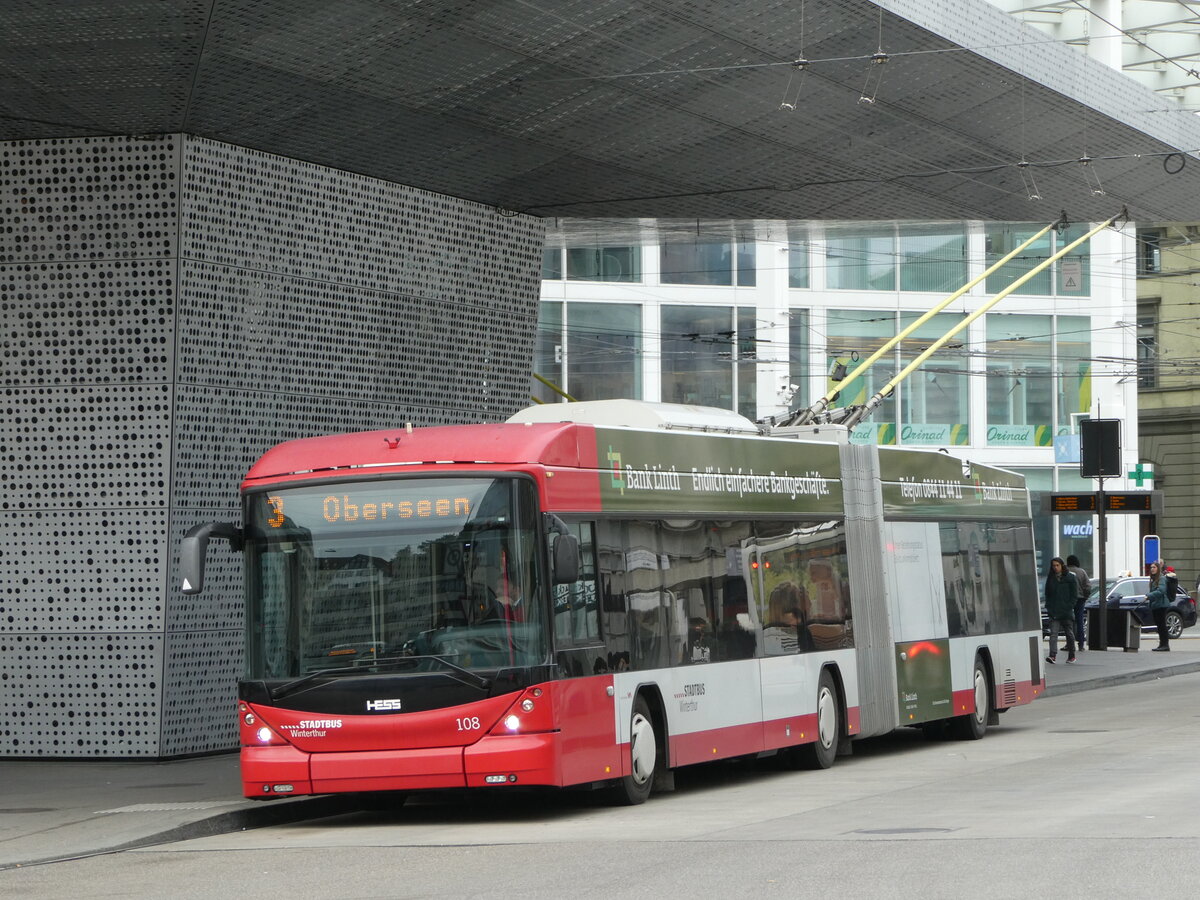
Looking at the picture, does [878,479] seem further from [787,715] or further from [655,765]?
[655,765]

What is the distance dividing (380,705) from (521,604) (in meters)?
1.11

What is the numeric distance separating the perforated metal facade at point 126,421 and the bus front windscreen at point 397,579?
4.14m

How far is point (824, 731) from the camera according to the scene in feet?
53.9

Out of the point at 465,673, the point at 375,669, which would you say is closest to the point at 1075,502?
the point at 465,673

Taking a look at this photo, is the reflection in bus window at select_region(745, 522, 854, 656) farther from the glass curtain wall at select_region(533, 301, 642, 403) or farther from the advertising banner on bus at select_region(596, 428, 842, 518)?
the glass curtain wall at select_region(533, 301, 642, 403)

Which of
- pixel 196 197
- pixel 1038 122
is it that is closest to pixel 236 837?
pixel 196 197

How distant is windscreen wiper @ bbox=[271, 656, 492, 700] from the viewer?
1224 centimetres

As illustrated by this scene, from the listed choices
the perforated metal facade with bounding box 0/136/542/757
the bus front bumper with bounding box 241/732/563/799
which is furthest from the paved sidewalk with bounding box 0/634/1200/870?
the bus front bumper with bounding box 241/732/563/799

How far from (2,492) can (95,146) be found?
124 inches

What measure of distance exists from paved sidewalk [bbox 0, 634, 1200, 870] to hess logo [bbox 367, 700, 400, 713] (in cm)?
137

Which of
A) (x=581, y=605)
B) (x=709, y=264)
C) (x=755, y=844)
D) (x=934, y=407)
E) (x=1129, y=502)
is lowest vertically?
(x=755, y=844)

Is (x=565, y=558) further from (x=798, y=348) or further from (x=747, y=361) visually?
(x=798, y=348)

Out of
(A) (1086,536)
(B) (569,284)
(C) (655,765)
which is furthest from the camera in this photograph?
(A) (1086,536)

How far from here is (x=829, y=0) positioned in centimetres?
1603
